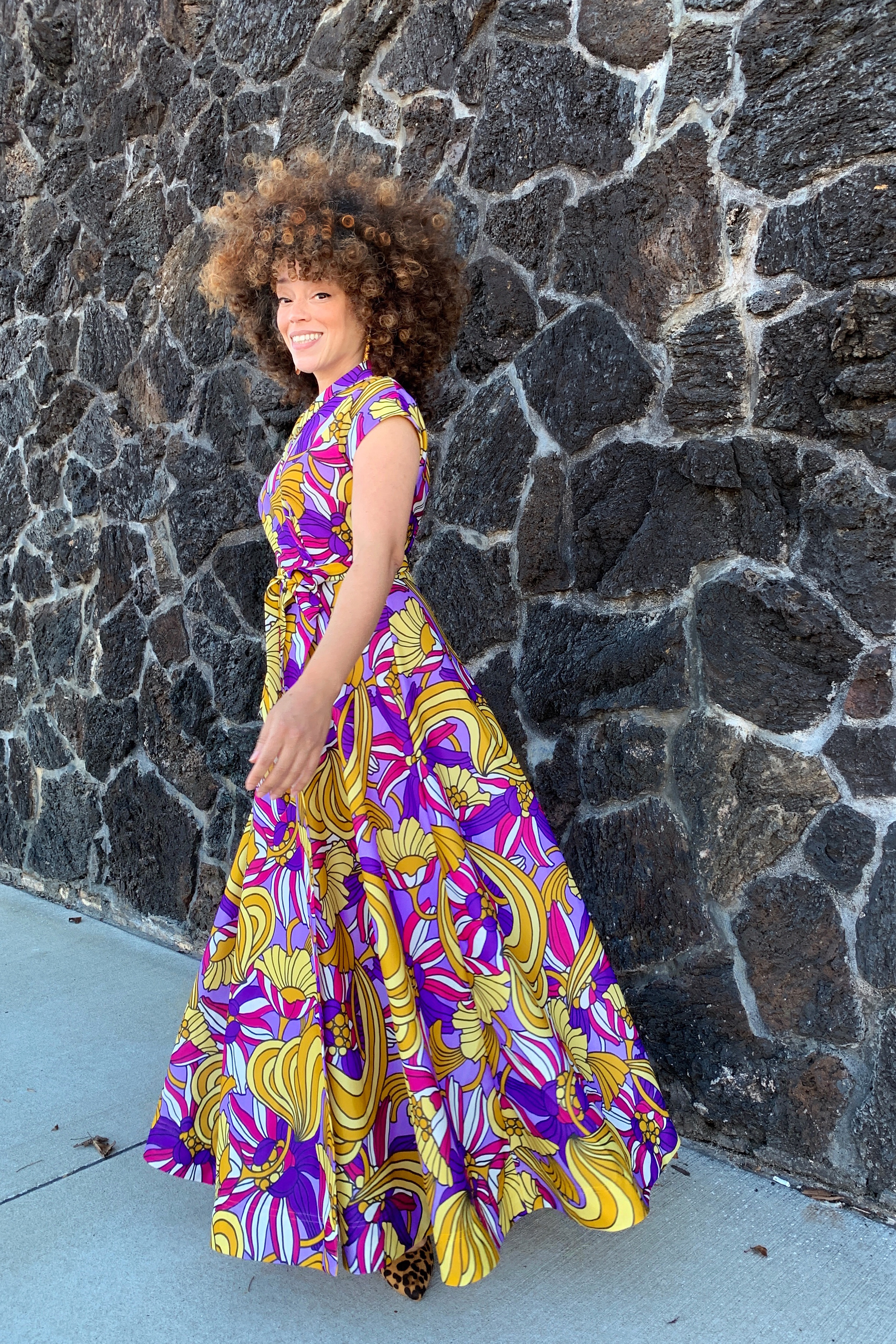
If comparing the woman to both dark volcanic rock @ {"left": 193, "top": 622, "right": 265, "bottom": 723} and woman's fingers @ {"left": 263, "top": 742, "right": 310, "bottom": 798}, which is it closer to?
woman's fingers @ {"left": 263, "top": 742, "right": 310, "bottom": 798}

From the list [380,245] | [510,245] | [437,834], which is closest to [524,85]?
[510,245]

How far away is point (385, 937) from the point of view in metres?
1.77

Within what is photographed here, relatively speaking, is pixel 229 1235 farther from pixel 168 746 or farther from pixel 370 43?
pixel 370 43

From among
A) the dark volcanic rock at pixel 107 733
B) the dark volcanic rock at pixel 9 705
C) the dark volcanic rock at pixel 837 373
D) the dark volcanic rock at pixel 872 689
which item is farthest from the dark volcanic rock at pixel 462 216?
the dark volcanic rock at pixel 9 705

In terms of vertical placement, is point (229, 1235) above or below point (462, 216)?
below

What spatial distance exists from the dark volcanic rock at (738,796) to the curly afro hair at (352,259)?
36.6 inches

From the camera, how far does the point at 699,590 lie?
2299 mm

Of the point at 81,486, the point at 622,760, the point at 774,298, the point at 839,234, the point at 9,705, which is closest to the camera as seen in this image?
the point at 839,234

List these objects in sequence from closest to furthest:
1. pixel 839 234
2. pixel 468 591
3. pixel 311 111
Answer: pixel 839 234 < pixel 468 591 < pixel 311 111

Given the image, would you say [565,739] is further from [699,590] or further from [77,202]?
[77,202]

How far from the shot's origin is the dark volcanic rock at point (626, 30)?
2316 mm

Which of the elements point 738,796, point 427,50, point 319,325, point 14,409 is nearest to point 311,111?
point 427,50

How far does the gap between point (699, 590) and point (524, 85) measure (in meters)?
1.30

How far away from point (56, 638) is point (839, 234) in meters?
3.30
